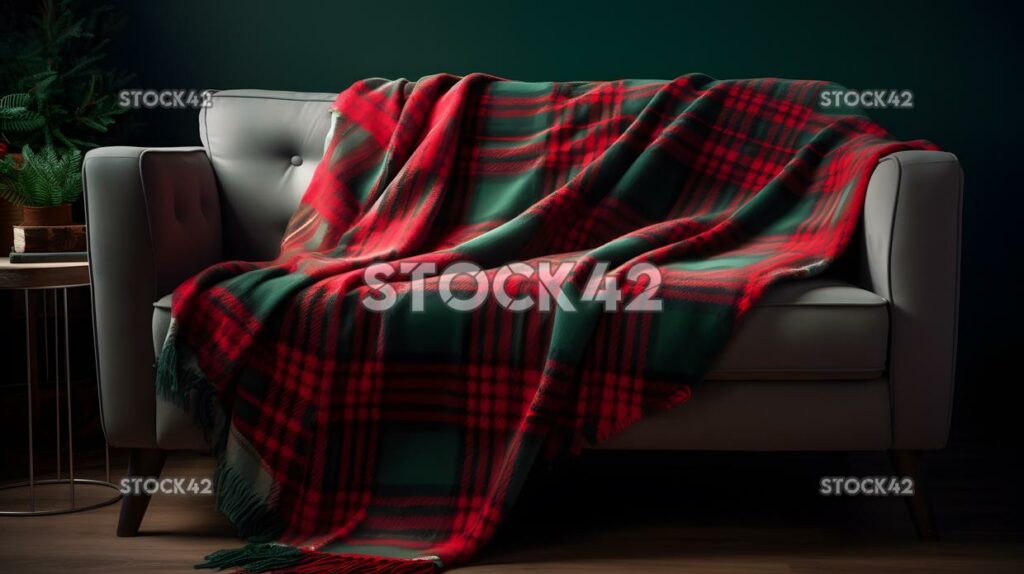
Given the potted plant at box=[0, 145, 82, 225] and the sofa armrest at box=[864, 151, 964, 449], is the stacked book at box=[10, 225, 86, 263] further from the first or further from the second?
the sofa armrest at box=[864, 151, 964, 449]

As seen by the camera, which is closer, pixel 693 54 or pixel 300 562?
pixel 300 562

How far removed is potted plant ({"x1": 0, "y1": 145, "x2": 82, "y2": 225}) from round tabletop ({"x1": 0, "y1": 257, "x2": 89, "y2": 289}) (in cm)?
18

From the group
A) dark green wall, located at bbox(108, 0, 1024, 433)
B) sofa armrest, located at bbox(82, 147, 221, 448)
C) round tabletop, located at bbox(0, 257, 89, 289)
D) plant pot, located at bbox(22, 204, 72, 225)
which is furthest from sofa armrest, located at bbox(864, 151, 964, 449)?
plant pot, located at bbox(22, 204, 72, 225)

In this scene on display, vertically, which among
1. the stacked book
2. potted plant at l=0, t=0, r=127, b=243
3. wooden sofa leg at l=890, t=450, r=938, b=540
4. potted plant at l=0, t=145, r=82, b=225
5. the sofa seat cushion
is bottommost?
wooden sofa leg at l=890, t=450, r=938, b=540

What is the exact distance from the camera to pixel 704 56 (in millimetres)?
2490

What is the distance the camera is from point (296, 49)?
8.38ft

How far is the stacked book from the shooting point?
1.84 meters

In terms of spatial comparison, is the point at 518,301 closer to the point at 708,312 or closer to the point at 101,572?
the point at 708,312

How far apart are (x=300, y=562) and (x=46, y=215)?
92 centimetres

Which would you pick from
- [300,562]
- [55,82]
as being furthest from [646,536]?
[55,82]

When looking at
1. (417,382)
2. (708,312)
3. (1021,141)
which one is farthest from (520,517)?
(1021,141)

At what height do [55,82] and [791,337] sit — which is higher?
[55,82]

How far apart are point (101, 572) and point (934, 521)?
49.6 inches

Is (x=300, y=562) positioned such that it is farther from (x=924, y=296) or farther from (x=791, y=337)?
(x=924, y=296)
